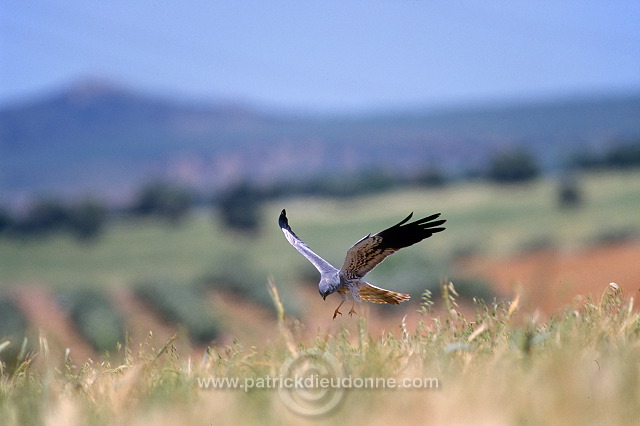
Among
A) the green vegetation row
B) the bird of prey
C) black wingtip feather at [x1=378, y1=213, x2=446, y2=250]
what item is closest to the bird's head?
the bird of prey

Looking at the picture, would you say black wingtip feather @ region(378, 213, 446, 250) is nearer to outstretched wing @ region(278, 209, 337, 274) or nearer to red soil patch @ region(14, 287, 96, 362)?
outstretched wing @ region(278, 209, 337, 274)

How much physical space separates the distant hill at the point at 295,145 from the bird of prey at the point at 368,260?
11773 cm

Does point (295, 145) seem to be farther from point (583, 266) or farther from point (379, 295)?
point (379, 295)

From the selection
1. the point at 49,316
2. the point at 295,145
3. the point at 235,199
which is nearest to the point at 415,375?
the point at 49,316

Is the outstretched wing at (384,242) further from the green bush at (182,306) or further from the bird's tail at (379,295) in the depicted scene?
the green bush at (182,306)

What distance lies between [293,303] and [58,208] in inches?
2171

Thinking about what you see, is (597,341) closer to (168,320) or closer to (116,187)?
(168,320)

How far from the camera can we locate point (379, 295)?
172 inches

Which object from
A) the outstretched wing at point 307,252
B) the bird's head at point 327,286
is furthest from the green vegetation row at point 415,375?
the outstretched wing at point 307,252

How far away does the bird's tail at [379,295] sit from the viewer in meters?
4.16

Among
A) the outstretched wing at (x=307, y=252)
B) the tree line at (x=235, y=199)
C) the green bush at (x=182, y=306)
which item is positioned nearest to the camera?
the outstretched wing at (x=307, y=252)

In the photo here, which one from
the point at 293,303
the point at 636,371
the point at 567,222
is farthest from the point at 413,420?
the point at 567,222

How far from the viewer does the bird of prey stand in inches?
157

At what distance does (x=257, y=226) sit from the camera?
71.8 metres
